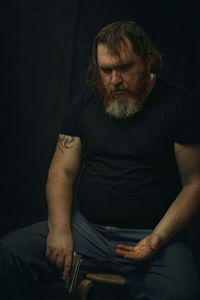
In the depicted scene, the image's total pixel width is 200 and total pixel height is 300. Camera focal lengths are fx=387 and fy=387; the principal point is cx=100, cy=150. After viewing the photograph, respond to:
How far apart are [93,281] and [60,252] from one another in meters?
0.19

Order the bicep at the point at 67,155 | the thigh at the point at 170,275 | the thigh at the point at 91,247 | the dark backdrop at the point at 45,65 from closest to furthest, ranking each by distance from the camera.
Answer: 1. the thigh at the point at 170,275
2. the thigh at the point at 91,247
3. the bicep at the point at 67,155
4. the dark backdrop at the point at 45,65

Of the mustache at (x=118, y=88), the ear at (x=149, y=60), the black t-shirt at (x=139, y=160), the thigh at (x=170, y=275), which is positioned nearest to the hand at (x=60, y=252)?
the black t-shirt at (x=139, y=160)

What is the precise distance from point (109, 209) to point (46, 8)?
1.51 meters

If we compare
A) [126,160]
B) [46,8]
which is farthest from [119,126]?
[46,8]

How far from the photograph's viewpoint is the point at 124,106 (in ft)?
5.35

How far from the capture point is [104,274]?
158cm

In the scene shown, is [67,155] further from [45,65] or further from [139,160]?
[45,65]

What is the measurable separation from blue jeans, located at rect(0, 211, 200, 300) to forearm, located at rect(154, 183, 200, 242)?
8 cm

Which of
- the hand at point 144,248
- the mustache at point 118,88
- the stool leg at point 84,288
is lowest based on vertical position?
the stool leg at point 84,288

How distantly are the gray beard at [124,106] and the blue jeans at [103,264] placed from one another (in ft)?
1.57

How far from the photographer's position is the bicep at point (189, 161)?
154 centimetres

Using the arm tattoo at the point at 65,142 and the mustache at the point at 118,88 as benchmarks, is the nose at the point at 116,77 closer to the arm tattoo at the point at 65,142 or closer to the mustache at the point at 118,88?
the mustache at the point at 118,88

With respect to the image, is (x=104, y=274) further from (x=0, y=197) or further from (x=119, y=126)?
(x=0, y=197)

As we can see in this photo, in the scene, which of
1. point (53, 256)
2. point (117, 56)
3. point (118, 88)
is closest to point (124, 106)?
point (118, 88)
